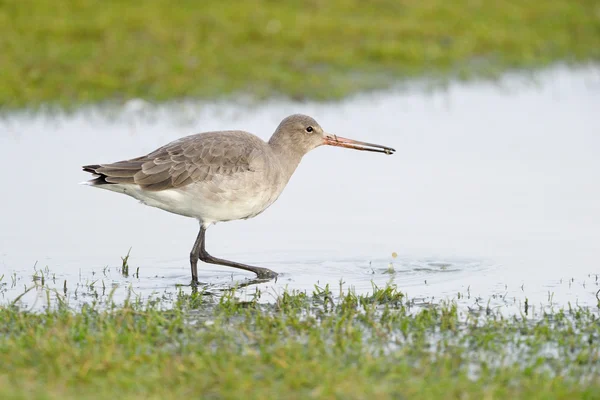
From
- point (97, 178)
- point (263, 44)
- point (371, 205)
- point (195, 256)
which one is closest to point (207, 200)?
point (195, 256)

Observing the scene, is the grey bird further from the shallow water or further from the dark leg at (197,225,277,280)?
the shallow water

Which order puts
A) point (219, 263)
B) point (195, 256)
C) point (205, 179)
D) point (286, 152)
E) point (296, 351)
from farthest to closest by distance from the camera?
1. point (286, 152)
2. point (219, 263)
3. point (195, 256)
4. point (205, 179)
5. point (296, 351)

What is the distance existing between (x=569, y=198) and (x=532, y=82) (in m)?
5.31

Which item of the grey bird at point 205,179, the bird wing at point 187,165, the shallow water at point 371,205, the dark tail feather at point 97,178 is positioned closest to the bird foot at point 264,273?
the grey bird at point 205,179

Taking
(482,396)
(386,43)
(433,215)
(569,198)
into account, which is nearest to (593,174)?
(569,198)

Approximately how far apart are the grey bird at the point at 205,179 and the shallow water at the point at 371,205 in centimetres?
62

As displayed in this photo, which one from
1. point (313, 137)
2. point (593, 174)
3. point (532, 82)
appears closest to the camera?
point (313, 137)

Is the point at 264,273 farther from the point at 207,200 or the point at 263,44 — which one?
the point at 263,44

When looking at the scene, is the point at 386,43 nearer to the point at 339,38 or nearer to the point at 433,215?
the point at 339,38

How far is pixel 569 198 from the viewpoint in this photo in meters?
11.1

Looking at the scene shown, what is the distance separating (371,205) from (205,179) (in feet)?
9.28

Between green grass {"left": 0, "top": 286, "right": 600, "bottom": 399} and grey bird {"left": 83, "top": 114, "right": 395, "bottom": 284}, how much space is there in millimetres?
1183

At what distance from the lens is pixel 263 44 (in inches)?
634

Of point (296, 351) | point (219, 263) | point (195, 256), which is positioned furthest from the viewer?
point (219, 263)
